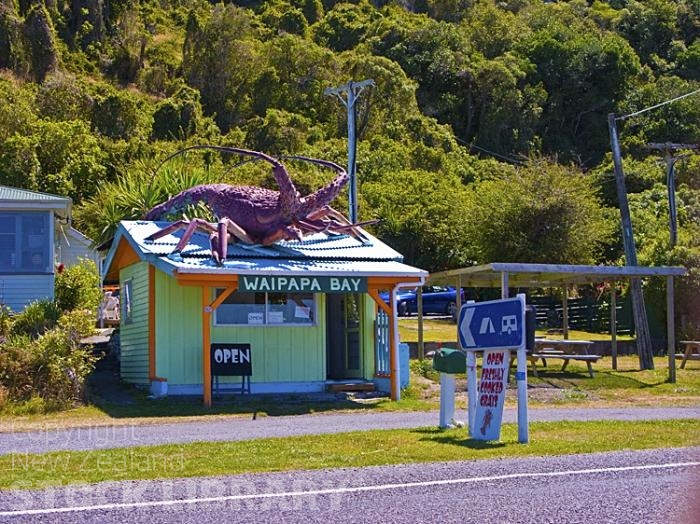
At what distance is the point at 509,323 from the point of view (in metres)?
11.3

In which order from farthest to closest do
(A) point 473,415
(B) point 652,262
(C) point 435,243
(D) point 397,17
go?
(D) point 397,17, (C) point 435,243, (B) point 652,262, (A) point 473,415

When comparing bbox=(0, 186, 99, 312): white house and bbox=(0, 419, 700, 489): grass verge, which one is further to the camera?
bbox=(0, 186, 99, 312): white house

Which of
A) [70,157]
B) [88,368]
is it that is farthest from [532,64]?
[88,368]

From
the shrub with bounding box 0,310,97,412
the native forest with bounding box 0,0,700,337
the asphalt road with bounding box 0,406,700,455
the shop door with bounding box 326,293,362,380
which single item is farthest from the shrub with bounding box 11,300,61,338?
the native forest with bounding box 0,0,700,337

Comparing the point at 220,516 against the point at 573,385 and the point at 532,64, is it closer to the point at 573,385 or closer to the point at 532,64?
the point at 573,385

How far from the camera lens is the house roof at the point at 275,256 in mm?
17562

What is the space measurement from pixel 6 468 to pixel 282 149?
49.3m

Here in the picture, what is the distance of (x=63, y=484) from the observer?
28.0 ft

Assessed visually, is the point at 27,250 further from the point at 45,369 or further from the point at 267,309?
the point at 267,309

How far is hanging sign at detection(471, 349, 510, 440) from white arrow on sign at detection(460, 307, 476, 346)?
0.27 metres

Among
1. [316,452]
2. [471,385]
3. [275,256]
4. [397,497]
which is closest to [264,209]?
[275,256]

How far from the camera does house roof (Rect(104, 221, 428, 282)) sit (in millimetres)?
17562

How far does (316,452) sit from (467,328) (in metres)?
2.62

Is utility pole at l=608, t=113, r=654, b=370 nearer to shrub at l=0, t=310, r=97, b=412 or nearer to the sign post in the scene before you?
the sign post
